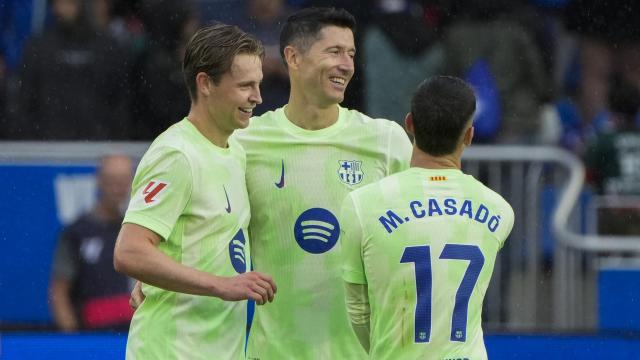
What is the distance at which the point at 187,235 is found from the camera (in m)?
4.46

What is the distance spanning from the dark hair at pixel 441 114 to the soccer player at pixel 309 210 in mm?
875

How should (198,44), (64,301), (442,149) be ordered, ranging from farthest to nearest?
(64,301), (198,44), (442,149)

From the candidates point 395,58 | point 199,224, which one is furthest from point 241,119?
point 395,58

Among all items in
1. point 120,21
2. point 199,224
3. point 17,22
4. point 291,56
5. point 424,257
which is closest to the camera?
point 424,257

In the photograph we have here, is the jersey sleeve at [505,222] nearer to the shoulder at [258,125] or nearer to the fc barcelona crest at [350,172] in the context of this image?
the fc barcelona crest at [350,172]

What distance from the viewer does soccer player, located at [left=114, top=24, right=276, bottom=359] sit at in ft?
14.1

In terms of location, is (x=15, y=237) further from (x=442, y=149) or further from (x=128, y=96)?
(x=442, y=149)

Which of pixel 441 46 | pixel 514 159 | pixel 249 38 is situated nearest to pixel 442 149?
pixel 249 38

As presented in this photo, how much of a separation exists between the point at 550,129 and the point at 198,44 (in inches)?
194

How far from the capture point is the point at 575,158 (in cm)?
833

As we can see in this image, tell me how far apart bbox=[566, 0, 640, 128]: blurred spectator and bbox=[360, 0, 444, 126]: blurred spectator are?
152 cm

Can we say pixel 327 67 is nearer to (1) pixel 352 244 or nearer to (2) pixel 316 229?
(2) pixel 316 229

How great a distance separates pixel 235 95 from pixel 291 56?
0.74m

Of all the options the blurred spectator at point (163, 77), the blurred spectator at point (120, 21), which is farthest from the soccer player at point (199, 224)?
the blurred spectator at point (120, 21)
